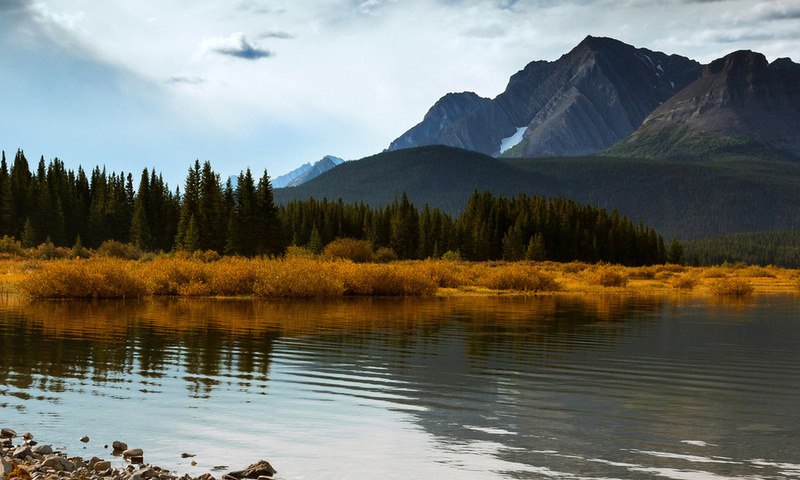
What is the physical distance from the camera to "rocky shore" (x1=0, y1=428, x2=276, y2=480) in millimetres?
7070

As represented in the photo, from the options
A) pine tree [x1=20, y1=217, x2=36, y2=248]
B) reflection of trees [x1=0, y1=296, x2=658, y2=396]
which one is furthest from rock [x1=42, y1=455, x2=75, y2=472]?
pine tree [x1=20, y1=217, x2=36, y2=248]

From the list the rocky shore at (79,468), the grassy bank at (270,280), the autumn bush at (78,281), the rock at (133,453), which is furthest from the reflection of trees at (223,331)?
the rocky shore at (79,468)

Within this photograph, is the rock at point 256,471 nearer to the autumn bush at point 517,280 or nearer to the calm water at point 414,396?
the calm water at point 414,396

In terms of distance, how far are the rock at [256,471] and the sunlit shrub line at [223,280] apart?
27351mm

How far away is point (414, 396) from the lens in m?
11.7

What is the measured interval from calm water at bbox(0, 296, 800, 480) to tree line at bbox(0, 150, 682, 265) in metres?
56.1

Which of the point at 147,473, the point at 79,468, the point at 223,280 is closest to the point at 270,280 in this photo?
the point at 223,280

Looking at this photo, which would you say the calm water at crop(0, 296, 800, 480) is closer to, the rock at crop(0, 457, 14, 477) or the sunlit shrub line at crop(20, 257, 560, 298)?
the rock at crop(0, 457, 14, 477)

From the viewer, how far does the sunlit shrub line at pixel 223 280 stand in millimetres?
32438

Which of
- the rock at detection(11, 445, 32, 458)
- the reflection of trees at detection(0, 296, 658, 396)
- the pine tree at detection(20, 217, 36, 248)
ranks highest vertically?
the pine tree at detection(20, 217, 36, 248)

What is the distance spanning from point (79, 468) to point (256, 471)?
176 cm

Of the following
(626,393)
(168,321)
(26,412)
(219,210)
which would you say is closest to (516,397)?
(626,393)

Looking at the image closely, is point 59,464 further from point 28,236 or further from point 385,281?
point 28,236

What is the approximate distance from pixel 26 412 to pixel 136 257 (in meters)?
56.6
